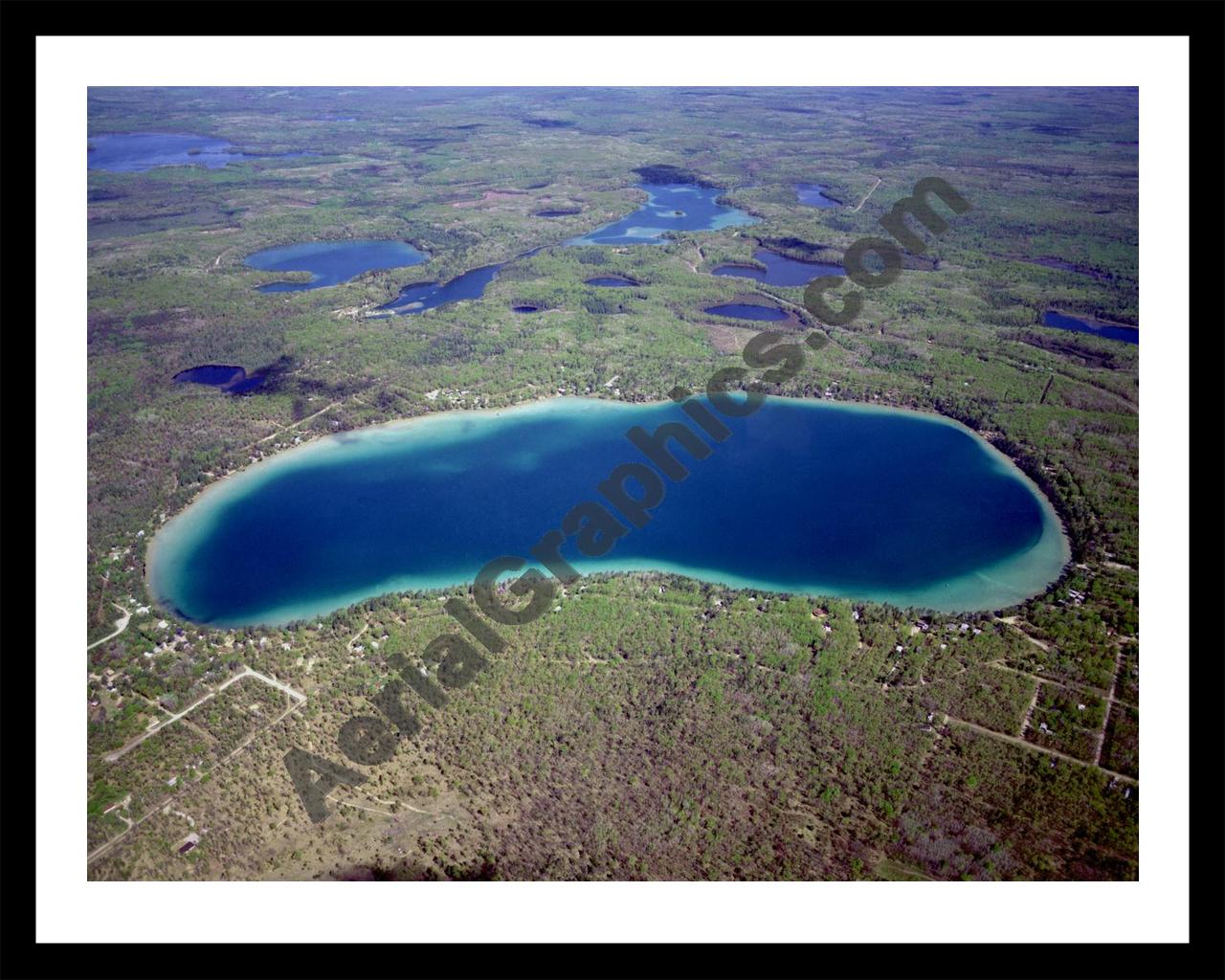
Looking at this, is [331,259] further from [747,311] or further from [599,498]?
[599,498]

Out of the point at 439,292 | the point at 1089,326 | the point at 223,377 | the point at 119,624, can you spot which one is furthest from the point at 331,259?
the point at 1089,326

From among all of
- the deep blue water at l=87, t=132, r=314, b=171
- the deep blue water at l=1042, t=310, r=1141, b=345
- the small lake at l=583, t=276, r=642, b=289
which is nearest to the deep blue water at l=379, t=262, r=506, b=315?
the small lake at l=583, t=276, r=642, b=289

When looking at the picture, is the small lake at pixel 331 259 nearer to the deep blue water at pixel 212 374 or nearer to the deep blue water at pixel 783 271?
the deep blue water at pixel 212 374

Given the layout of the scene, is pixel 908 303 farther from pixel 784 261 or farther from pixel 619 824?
pixel 619 824

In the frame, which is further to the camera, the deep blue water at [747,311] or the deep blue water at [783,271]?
the deep blue water at [783,271]

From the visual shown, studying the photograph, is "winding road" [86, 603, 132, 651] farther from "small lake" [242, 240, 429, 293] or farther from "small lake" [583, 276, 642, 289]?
"small lake" [583, 276, 642, 289]

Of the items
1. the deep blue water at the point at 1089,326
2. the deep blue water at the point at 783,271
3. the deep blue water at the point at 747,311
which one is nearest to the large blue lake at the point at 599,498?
the deep blue water at the point at 747,311
